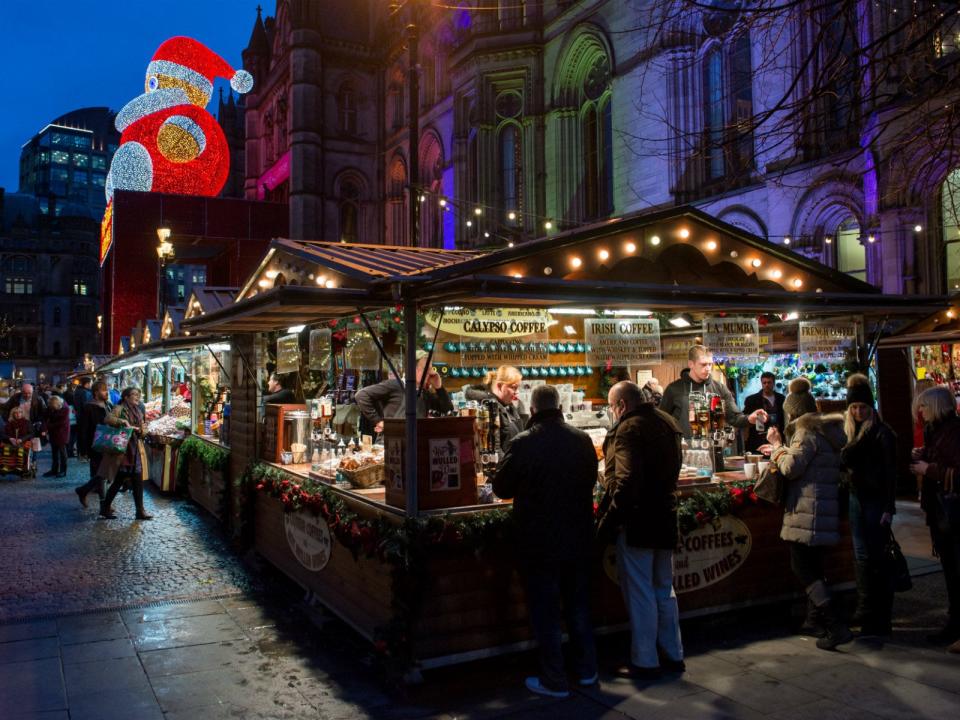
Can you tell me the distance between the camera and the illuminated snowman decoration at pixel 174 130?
100 ft

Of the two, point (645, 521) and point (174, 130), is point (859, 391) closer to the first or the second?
point (645, 521)

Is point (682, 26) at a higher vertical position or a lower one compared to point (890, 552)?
higher

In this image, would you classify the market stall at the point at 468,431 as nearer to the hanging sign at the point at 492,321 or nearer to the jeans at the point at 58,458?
the hanging sign at the point at 492,321

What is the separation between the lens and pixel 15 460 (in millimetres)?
16984

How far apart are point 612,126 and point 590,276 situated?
1819 centimetres

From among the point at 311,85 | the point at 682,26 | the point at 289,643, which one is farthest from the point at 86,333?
the point at 289,643

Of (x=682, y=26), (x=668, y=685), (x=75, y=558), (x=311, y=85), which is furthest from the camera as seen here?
(x=311, y=85)

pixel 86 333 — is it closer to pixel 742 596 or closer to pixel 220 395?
pixel 220 395

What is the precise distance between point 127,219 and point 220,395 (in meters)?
22.3

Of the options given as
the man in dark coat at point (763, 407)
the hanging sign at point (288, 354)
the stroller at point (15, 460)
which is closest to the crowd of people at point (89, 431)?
the stroller at point (15, 460)

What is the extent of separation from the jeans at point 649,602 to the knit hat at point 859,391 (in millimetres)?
2214

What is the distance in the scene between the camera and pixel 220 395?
13.3 metres

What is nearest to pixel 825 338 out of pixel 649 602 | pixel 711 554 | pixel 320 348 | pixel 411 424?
pixel 711 554

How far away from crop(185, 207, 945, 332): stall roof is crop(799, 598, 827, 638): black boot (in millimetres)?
2653
